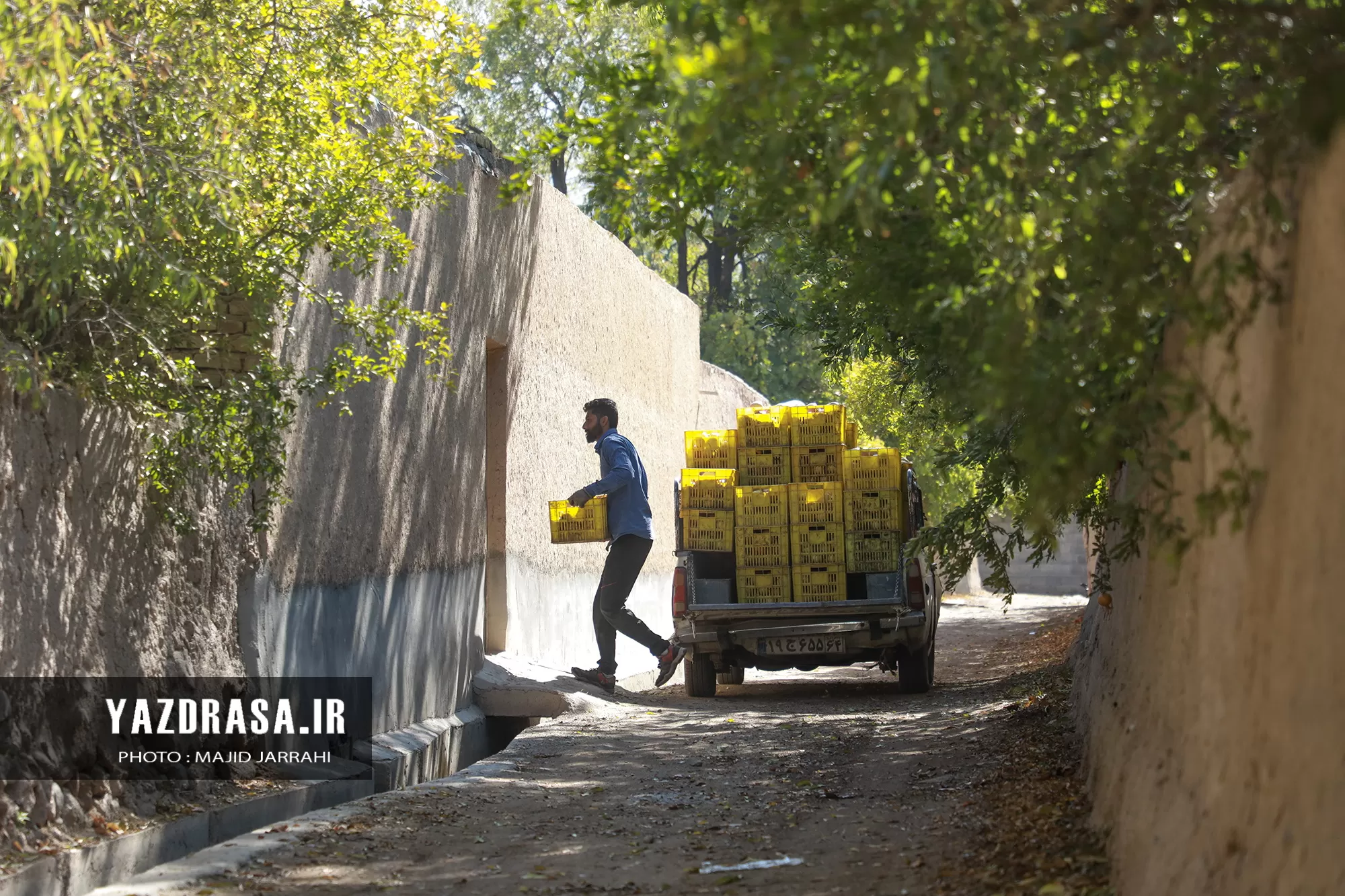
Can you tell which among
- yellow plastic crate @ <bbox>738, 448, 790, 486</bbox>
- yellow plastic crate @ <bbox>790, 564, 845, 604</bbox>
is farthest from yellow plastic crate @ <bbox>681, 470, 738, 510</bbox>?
yellow plastic crate @ <bbox>790, 564, 845, 604</bbox>

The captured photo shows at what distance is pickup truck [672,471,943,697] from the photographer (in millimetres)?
11984

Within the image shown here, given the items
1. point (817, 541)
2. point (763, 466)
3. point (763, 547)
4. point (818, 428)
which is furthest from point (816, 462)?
point (763, 547)

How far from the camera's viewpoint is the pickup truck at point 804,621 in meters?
12.0

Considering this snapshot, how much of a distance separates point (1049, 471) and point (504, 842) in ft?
12.0

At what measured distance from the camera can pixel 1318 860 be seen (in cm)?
317

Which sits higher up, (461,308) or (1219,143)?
(461,308)

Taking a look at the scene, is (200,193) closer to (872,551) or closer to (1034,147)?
(1034,147)

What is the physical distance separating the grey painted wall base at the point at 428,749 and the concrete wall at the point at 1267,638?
19.0 feet

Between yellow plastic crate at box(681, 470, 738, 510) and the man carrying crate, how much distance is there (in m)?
0.37

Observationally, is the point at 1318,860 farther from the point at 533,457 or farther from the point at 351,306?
the point at 533,457

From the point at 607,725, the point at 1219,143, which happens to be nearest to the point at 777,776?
the point at 607,725

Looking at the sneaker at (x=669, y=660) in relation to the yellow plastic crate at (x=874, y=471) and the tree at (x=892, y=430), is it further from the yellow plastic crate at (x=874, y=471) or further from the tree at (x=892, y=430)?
the tree at (x=892, y=430)

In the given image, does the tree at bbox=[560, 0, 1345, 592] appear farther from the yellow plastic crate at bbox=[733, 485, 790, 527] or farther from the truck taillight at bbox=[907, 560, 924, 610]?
the yellow plastic crate at bbox=[733, 485, 790, 527]

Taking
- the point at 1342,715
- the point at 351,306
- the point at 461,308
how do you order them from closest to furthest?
the point at 1342,715, the point at 351,306, the point at 461,308
